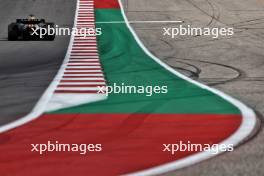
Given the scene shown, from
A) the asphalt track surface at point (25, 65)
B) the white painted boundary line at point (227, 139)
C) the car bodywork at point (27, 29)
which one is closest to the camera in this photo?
the white painted boundary line at point (227, 139)

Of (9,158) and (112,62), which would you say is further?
(112,62)

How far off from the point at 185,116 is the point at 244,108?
1.16 meters

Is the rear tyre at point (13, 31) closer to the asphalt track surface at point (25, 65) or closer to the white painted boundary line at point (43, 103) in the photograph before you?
the asphalt track surface at point (25, 65)

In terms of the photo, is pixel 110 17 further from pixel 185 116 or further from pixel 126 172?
pixel 126 172

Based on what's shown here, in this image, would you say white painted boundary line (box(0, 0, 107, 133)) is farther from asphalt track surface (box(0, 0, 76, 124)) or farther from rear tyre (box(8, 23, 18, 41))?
rear tyre (box(8, 23, 18, 41))

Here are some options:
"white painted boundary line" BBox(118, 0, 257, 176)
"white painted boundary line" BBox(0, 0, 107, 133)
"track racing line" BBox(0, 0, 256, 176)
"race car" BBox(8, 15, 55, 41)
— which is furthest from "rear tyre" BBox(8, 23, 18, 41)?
"white painted boundary line" BBox(118, 0, 257, 176)

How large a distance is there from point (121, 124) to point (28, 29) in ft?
51.9

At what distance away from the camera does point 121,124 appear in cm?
884

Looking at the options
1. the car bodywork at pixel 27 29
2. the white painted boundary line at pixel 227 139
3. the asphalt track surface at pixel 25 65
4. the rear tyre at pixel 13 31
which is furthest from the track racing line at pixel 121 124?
the rear tyre at pixel 13 31

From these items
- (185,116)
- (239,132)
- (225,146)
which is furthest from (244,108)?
(225,146)

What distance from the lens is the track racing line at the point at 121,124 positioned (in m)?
6.63

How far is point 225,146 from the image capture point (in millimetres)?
7285

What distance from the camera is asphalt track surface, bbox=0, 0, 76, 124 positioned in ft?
35.9

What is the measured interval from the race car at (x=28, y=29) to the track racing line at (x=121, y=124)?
7.97 m
